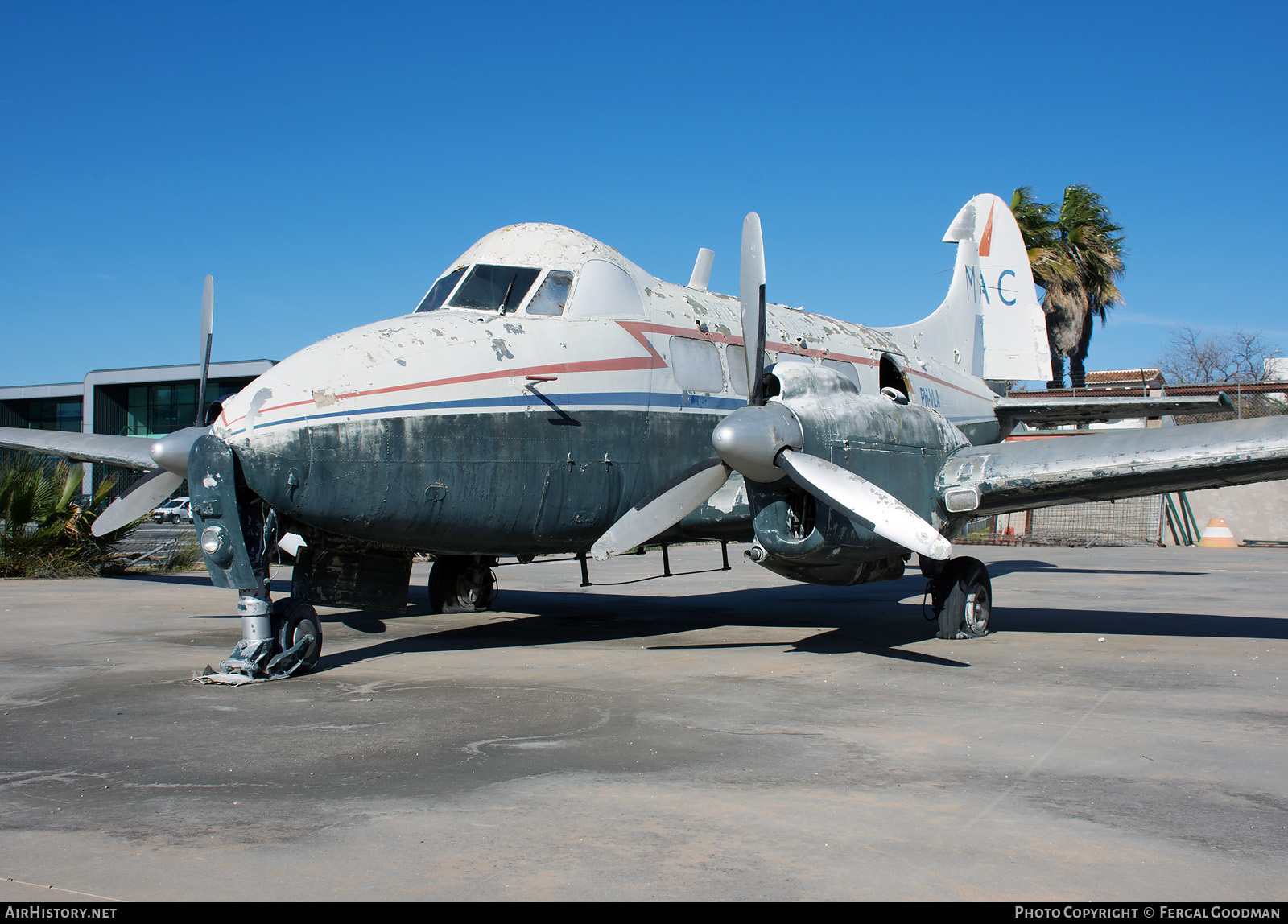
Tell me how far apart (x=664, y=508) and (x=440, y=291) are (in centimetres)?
312

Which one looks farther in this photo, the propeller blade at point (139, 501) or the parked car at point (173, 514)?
the parked car at point (173, 514)

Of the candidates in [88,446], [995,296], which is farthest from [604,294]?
[995,296]

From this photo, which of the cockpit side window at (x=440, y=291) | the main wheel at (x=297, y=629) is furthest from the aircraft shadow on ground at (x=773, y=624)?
the cockpit side window at (x=440, y=291)

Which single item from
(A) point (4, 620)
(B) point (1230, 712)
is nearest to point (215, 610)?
(A) point (4, 620)

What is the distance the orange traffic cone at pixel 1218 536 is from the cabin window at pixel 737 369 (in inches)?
996

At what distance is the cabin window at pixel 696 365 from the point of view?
1045 centimetres

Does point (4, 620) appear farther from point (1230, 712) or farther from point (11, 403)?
point (11, 403)

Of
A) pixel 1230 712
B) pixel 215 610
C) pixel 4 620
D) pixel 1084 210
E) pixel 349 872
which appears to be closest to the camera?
pixel 349 872

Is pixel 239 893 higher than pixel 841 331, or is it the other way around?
pixel 841 331

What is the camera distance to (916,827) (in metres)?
4.54

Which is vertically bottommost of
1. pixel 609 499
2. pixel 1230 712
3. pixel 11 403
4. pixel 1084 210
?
pixel 1230 712

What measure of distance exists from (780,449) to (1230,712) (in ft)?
13.3

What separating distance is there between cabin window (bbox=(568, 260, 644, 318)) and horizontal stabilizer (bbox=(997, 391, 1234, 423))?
7.61m

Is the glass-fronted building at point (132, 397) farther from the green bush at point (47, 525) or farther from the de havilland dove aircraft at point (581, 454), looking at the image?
the de havilland dove aircraft at point (581, 454)
